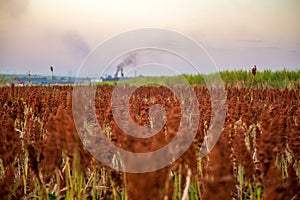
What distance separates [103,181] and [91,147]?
1.34ft

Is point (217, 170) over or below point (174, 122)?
below

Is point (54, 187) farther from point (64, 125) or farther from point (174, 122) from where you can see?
point (174, 122)

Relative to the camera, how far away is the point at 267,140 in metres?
1.27

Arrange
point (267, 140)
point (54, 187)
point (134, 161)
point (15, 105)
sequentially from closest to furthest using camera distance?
point (134, 161) < point (267, 140) < point (54, 187) < point (15, 105)

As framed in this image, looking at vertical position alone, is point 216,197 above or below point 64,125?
below

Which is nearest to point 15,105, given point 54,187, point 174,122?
point 54,187

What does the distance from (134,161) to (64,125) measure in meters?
0.56

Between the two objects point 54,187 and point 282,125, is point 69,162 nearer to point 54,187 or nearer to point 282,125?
point 54,187

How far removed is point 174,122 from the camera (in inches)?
52.7

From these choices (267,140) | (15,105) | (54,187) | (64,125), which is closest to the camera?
(267,140)

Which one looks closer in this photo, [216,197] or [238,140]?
[216,197]

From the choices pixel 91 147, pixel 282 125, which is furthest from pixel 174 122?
pixel 282 125

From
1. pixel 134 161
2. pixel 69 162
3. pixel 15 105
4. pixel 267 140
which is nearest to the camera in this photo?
pixel 134 161

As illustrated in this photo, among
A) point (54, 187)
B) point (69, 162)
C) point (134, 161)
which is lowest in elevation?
point (54, 187)
